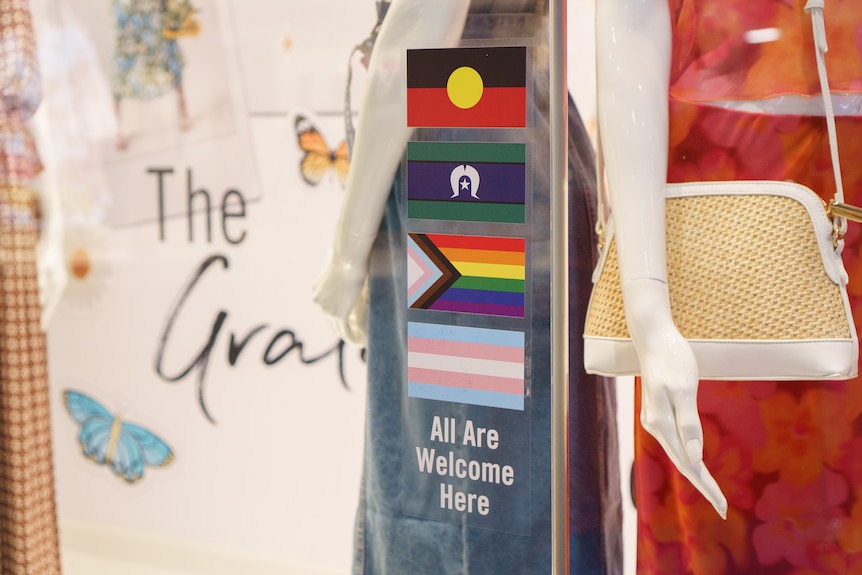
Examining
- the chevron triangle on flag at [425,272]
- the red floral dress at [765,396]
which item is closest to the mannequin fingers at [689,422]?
the red floral dress at [765,396]

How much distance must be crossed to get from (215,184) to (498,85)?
0.75m

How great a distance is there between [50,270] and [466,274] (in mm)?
1073

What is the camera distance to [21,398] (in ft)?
5.96

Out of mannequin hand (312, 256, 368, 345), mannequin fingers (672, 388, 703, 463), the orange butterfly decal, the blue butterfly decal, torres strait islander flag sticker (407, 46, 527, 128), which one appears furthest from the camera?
the blue butterfly decal

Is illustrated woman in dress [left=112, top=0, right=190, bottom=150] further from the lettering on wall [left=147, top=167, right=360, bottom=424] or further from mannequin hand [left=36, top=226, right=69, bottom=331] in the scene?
mannequin hand [left=36, top=226, right=69, bottom=331]

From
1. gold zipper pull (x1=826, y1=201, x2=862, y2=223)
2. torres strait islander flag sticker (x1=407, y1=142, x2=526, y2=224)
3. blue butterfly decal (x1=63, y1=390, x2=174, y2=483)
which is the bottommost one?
blue butterfly decal (x1=63, y1=390, x2=174, y2=483)

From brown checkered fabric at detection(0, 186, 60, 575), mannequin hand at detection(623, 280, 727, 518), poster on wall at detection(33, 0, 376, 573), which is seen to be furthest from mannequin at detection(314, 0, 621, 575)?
brown checkered fabric at detection(0, 186, 60, 575)

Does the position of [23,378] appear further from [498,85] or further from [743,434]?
[743,434]

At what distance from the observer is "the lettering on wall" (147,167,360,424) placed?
1646mm

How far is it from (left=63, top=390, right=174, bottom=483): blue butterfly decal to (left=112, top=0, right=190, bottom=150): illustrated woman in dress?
56 centimetres

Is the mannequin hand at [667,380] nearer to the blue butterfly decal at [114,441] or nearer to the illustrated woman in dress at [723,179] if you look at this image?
the illustrated woman in dress at [723,179]

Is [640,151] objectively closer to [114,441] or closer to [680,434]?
[680,434]

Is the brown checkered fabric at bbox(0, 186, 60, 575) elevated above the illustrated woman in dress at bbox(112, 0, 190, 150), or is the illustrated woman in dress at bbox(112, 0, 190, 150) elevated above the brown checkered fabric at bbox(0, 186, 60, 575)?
the illustrated woman in dress at bbox(112, 0, 190, 150)

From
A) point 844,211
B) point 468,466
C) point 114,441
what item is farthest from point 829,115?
point 114,441
